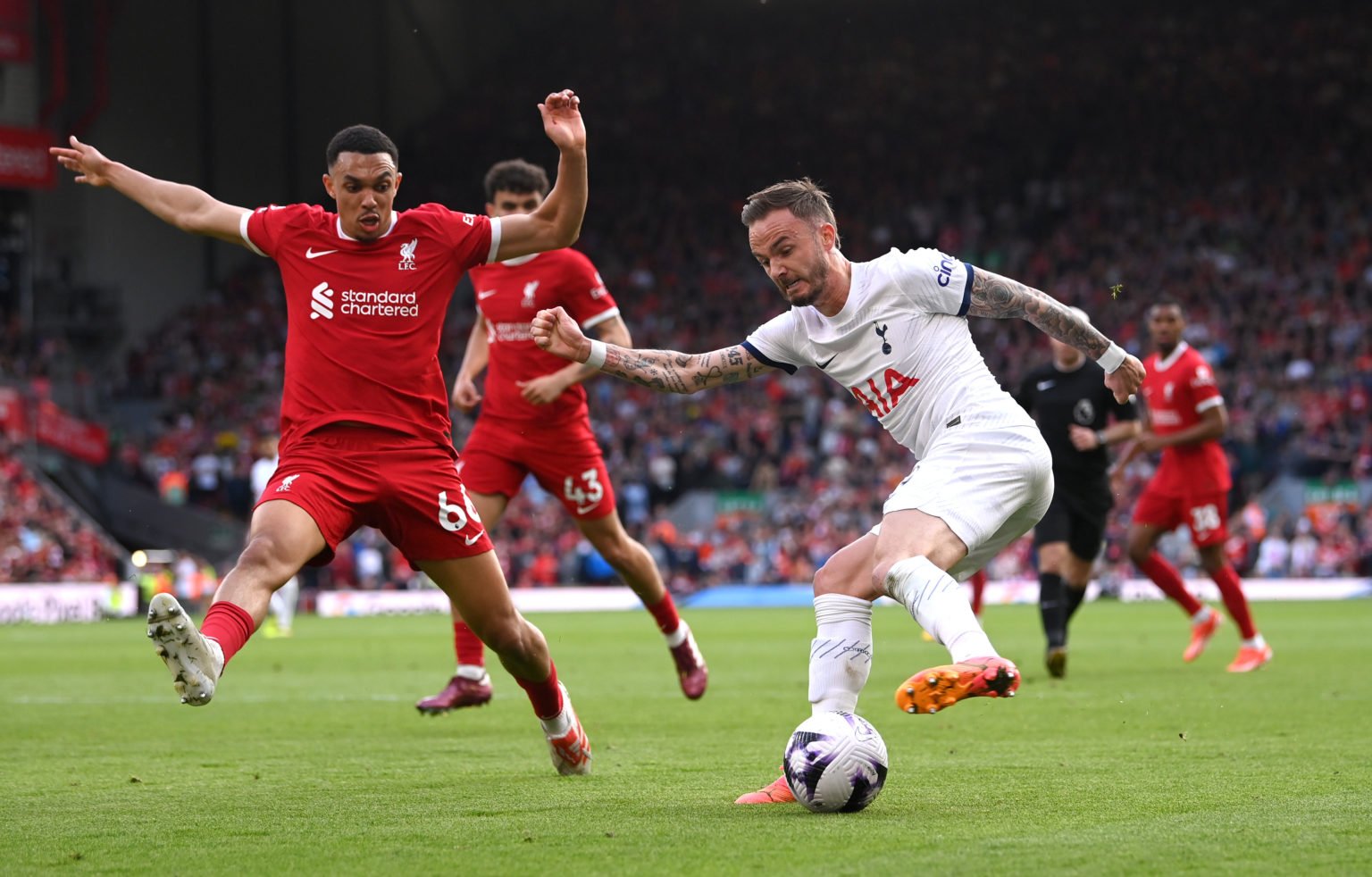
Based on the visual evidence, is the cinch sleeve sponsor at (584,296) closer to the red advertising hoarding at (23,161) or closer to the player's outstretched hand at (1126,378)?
the player's outstretched hand at (1126,378)

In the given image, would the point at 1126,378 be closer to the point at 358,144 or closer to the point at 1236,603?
the point at 358,144

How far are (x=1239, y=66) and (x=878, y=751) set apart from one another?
36.0 metres

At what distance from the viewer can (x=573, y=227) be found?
20.4 feet

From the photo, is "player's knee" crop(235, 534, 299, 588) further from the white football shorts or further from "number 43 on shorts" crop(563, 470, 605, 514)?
"number 43 on shorts" crop(563, 470, 605, 514)

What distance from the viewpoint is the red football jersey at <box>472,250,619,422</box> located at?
916cm

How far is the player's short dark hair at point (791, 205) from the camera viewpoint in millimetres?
5668

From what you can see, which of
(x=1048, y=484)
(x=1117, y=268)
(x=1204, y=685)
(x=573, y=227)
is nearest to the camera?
(x=1048, y=484)

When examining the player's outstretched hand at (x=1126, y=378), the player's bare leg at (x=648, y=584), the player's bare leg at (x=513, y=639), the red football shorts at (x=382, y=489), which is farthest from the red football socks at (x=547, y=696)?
the player's bare leg at (x=648, y=584)

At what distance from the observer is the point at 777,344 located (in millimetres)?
6000

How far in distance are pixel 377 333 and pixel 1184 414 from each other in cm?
785

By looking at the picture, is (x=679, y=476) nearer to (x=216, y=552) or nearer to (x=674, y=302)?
(x=674, y=302)

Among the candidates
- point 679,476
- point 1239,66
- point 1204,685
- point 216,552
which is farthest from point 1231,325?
point 1204,685

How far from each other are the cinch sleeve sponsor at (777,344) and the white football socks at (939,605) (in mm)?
1066

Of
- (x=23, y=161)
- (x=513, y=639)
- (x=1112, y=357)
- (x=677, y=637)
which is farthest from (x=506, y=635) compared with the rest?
(x=23, y=161)
